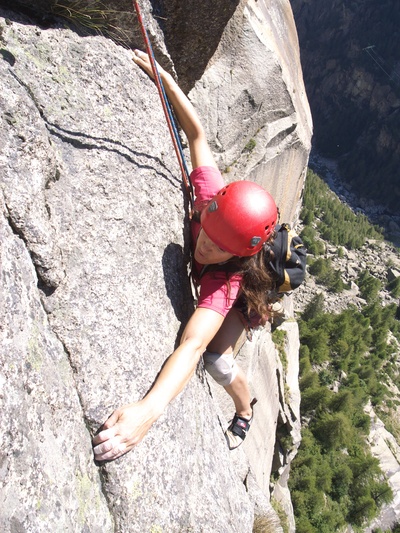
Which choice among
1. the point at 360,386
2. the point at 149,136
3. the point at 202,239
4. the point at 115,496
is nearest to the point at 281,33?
the point at 149,136

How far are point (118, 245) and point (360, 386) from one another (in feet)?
186

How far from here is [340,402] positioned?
4328 centimetres

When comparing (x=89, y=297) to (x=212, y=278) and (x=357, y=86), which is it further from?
(x=357, y=86)

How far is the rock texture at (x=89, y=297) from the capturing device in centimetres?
239

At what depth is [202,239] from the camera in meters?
3.68

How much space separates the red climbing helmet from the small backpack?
508 millimetres

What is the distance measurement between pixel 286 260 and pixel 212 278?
82cm

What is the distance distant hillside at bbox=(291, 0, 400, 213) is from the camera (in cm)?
13112

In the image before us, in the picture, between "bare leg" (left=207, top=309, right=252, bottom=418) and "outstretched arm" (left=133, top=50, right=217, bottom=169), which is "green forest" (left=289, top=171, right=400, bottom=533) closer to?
"bare leg" (left=207, top=309, right=252, bottom=418)

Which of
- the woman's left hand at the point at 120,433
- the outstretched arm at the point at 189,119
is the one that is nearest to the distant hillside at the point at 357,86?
the outstretched arm at the point at 189,119

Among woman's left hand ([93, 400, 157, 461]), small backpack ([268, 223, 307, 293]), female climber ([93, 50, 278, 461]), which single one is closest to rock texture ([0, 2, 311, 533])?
woman's left hand ([93, 400, 157, 461])

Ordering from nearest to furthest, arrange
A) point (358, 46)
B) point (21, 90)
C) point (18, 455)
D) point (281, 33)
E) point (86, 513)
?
point (18, 455), point (86, 513), point (21, 90), point (281, 33), point (358, 46)

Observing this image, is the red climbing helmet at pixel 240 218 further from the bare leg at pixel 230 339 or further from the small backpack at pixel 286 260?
the bare leg at pixel 230 339

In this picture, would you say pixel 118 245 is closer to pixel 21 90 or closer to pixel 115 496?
pixel 21 90
